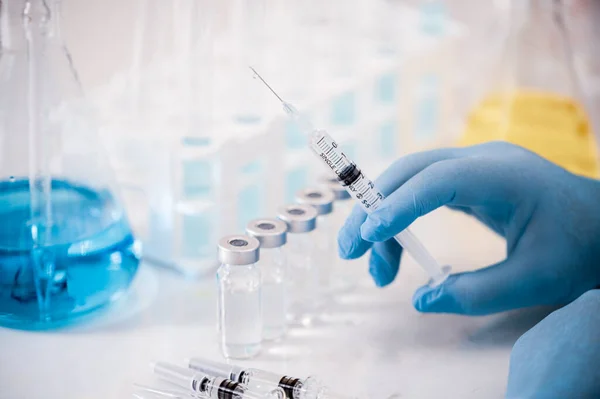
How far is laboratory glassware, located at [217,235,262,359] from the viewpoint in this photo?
120 cm

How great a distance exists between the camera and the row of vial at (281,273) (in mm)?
1198

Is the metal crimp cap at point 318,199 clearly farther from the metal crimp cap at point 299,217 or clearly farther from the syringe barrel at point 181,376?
the syringe barrel at point 181,376

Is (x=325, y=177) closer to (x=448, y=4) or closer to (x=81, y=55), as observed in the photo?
(x=81, y=55)

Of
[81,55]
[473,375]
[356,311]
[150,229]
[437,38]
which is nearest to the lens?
[473,375]

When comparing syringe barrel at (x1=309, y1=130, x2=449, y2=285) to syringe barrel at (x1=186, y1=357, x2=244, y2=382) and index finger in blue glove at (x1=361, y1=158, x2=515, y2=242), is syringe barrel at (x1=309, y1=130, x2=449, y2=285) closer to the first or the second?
index finger in blue glove at (x1=361, y1=158, x2=515, y2=242)

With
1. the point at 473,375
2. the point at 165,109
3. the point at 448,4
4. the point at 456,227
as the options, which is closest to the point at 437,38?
the point at 448,4

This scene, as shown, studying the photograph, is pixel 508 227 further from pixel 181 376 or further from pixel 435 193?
pixel 181 376

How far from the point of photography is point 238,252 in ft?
3.73

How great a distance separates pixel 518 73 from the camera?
194 cm

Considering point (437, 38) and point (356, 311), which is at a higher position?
point (437, 38)

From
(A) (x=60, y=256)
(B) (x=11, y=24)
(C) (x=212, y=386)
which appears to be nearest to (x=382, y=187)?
(C) (x=212, y=386)

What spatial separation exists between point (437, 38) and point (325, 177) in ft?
2.65

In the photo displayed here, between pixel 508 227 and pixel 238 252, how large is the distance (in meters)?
0.49

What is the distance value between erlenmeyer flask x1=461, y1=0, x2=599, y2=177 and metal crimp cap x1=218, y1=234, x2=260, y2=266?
90 centimetres
